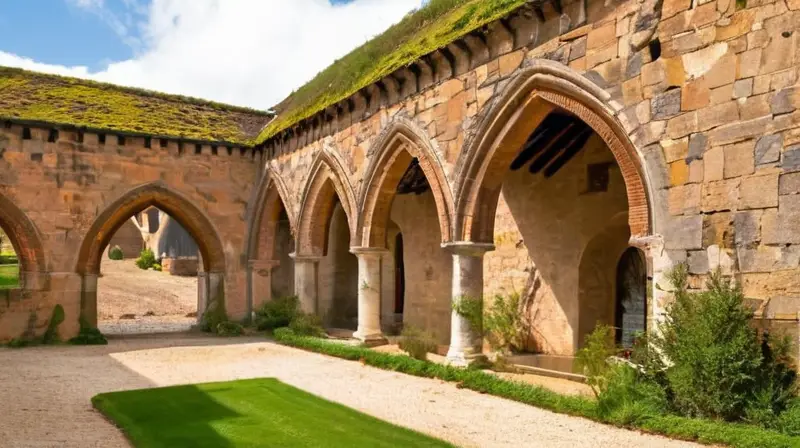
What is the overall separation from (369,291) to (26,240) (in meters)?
7.02

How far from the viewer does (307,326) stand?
42.5 ft

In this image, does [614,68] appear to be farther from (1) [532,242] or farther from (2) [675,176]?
(1) [532,242]

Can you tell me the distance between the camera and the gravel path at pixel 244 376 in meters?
5.73

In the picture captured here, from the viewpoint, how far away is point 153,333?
1485cm

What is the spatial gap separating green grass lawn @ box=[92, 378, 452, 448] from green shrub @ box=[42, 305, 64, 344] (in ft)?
20.5

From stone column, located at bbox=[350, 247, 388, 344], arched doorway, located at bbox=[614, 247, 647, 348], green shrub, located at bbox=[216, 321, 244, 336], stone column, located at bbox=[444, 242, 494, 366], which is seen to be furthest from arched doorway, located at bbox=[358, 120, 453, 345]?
green shrub, located at bbox=[216, 321, 244, 336]

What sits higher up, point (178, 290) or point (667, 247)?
point (667, 247)

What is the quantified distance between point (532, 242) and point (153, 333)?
29.8 feet

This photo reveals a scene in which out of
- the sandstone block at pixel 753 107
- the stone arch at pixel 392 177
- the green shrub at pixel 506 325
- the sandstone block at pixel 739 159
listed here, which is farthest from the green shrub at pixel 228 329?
the sandstone block at pixel 753 107

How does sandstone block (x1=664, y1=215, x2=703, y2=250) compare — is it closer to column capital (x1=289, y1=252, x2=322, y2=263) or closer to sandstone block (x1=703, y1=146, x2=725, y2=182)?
sandstone block (x1=703, y1=146, x2=725, y2=182)

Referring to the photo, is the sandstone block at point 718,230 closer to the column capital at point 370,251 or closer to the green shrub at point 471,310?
the green shrub at point 471,310

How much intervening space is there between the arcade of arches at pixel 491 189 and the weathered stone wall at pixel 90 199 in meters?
0.04

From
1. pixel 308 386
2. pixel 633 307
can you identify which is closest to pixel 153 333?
pixel 308 386

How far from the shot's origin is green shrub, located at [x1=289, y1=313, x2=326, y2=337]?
1295 centimetres
